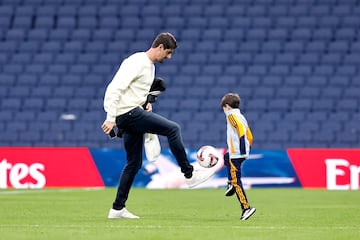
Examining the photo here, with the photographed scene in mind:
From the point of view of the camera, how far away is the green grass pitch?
8.23 metres

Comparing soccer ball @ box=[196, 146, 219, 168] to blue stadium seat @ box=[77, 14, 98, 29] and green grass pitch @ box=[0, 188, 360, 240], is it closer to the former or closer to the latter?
green grass pitch @ box=[0, 188, 360, 240]

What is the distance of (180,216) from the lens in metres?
10.8

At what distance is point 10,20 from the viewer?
2612cm

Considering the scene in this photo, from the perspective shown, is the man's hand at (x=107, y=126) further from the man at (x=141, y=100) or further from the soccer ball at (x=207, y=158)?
the soccer ball at (x=207, y=158)

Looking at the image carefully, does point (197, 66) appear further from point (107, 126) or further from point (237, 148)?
point (107, 126)

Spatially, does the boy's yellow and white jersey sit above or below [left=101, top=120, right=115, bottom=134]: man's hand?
below

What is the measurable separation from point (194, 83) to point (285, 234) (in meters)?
15.7

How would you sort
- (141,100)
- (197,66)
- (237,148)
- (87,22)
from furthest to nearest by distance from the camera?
(87,22)
(197,66)
(237,148)
(141,100)

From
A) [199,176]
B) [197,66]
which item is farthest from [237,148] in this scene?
[197,66]

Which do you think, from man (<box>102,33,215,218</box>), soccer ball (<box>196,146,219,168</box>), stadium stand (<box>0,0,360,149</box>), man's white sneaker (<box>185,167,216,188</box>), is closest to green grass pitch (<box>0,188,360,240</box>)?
man's white sneaker (<box>185,167,216,188</box>)

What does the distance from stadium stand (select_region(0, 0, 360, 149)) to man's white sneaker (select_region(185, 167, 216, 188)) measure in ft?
38.1

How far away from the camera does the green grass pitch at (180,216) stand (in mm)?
8227

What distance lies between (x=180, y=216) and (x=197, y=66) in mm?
13694

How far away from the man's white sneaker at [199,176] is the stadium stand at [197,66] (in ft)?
38.1
